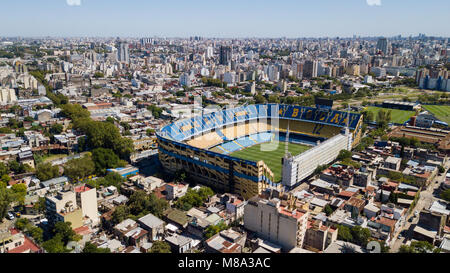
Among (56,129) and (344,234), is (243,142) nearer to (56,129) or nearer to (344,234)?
(344,234)

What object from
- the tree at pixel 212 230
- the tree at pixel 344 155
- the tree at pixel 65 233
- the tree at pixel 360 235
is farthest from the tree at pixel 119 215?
the tree at pixel 344 155

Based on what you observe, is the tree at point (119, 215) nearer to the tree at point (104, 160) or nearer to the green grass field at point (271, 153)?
the tree at point (104, 160)

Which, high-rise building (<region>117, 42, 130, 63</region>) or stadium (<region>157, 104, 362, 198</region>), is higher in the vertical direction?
high-rise building (<region>117, 42, 130, 63</region>)

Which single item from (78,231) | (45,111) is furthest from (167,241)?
(45,111)

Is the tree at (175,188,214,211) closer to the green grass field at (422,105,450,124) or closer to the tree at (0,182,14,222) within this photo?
the tree at (0,182,14,222)

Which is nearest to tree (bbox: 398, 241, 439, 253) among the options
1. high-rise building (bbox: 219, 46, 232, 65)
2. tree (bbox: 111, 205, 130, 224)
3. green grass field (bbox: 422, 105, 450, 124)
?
tree (bbox: 111, 205, 130, 224)

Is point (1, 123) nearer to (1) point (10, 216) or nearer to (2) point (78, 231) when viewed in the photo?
(1) point (10, 216)
